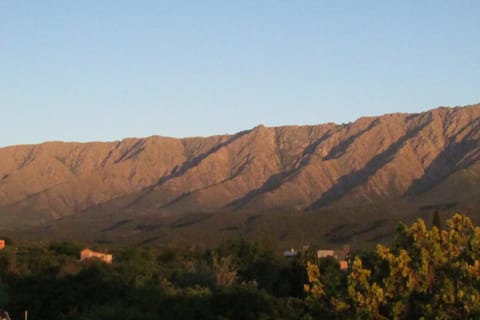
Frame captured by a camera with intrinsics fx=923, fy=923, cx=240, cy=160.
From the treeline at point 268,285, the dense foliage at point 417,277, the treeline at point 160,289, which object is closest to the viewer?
the dense foliage at point 417,277

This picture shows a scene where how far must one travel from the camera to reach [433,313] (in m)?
16.4

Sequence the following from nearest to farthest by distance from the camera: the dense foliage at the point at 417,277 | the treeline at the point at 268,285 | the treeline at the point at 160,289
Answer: the dense foliage at the point at 417,277 < the treeline at the point at 268,285 < the treeline at the point at 160,289

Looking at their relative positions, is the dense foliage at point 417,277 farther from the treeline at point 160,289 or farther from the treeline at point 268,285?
the treeline at point 160,289

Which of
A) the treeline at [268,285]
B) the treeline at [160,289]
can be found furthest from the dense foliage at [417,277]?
the treeline at [160,289]

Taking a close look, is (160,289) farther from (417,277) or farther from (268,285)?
(417,277)

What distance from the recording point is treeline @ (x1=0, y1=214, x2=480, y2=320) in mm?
16719

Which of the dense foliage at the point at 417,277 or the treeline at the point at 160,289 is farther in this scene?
the treeline at the point at 160,289

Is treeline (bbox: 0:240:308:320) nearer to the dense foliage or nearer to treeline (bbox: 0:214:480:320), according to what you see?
treeline (bbox: 0:214:480:320)

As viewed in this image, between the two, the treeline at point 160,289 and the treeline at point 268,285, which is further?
the treeline at point 160,289

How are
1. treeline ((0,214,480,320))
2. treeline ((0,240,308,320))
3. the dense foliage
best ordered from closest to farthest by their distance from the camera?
the dense foliage, treeline ((0,214,480,320)), treeline ((0,240,308,320))

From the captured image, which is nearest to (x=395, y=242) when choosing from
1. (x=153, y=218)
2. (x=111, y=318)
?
(x=111, y=318)

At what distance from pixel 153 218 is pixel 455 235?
480 feet

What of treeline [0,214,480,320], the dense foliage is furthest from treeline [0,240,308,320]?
the dense foliage

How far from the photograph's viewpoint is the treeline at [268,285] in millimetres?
16719
